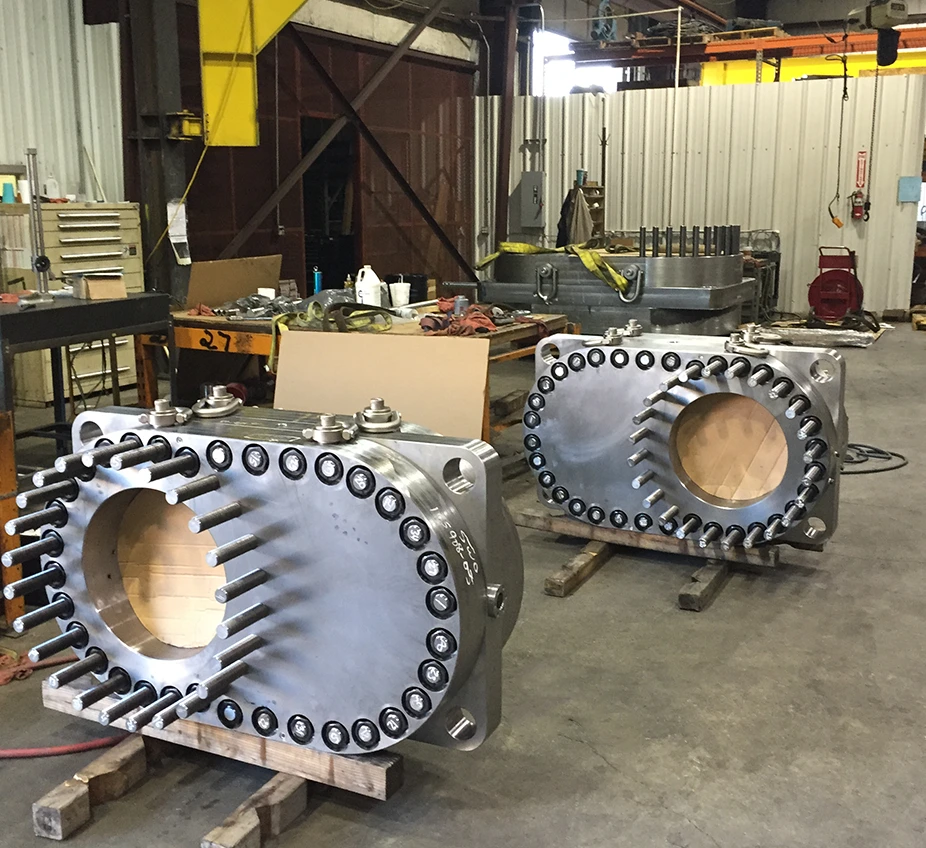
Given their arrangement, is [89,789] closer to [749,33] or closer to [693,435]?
[693,435]

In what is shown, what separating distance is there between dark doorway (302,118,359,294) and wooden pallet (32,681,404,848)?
7196mm

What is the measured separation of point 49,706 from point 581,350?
1.97 meters

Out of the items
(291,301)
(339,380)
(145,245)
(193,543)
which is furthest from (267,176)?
(193,543)

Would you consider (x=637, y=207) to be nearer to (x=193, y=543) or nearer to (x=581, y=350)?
(x=581, y=350)

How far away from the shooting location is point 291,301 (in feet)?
16.4

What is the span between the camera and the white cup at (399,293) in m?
5.09

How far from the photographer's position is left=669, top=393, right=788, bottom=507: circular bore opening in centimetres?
318

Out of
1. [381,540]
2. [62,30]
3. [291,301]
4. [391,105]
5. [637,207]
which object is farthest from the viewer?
[637,207]

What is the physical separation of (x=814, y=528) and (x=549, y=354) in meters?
1.07

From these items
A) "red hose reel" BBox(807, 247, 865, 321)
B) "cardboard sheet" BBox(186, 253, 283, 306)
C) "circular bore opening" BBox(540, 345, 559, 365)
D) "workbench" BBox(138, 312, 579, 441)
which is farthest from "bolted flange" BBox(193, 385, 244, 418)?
"red hose reel" BBox(807, 247, 865, 321)

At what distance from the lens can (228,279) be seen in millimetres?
5211

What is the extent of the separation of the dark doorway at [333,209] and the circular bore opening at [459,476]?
7.32m

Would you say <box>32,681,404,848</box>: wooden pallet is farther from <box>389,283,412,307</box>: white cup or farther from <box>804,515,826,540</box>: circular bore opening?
<box>389,283,412,307</box>: white cup

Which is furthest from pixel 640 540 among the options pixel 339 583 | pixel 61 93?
pixel 61 93
